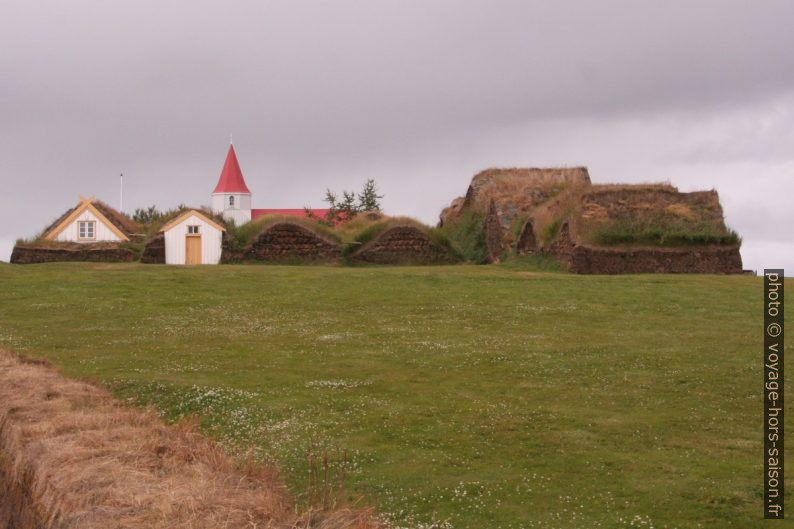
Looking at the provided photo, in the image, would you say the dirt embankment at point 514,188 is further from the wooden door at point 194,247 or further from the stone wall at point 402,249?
the wooden door at point 194,247

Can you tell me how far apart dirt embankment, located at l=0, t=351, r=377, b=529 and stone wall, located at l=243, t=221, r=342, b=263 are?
36.4m

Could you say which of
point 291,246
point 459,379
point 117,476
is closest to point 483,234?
point 291,246

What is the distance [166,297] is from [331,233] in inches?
865

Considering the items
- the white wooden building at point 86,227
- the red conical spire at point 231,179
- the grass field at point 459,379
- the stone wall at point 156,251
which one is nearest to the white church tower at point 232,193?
the red conical spire at point 231,179

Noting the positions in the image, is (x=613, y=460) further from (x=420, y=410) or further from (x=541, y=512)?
(x=420, y=410)

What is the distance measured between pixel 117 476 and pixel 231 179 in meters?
104

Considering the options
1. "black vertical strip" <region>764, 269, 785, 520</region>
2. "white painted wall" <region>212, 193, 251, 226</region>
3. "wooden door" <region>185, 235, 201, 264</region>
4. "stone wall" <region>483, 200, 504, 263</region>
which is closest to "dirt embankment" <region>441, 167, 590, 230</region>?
"stone wall" <region>483, 200, 504, 263</region>

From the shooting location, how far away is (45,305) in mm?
27656

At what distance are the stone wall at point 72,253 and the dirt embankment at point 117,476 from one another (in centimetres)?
3964

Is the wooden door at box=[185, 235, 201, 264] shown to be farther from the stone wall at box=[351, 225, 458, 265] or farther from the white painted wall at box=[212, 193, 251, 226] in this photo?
the white painted wall at box=[212, 193, 251, 226]

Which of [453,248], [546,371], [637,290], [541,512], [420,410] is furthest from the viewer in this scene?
[453,248]

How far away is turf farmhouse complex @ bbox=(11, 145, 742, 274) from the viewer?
1628 inches

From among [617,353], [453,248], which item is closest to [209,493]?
[617,353]

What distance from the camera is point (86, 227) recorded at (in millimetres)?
55781
